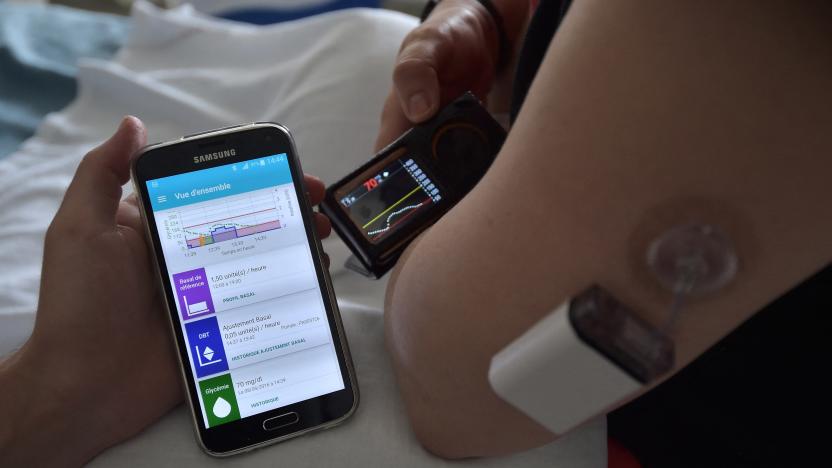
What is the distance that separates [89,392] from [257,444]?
137mm

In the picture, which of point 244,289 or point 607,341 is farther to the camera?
point 244,289

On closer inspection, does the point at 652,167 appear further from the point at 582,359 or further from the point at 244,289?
the point at 244,289

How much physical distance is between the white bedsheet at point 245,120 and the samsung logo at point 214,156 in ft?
0.56

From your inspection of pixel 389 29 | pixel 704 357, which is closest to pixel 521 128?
pixel 704 357

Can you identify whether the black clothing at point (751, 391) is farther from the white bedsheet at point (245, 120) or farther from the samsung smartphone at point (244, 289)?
the samsung smartphone at point (244, 289)

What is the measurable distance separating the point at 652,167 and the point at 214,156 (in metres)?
0.39

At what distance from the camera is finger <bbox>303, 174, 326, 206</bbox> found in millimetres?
646

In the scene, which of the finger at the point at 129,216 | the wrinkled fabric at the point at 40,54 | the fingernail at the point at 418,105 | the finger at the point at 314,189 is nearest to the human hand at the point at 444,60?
the fingernail at the point at 418,105

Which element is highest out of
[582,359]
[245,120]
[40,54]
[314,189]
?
[582,359]

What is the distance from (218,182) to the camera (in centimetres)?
61

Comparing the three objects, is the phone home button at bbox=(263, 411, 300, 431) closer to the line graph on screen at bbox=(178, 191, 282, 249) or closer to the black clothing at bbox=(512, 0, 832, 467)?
the line graph on screen at bbox=(178, 191, 282, 249)

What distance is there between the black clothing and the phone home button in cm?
28

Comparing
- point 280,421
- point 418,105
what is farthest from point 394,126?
point 280,421

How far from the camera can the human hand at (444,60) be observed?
0.66 metres
